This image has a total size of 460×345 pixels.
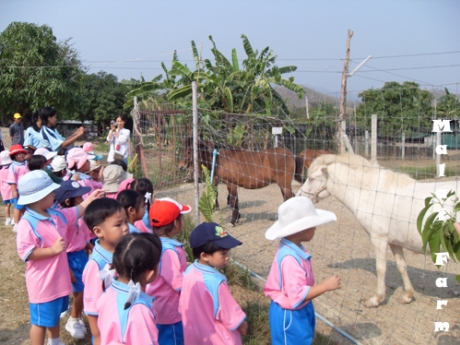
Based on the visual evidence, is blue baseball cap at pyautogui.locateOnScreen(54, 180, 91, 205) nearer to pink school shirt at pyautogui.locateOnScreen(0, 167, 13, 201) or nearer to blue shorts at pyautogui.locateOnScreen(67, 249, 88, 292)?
blue shorts at pyautogui.locateOnScreen(67, 249, 88, 292)

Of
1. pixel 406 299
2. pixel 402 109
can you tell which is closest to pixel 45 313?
pixel 406 299

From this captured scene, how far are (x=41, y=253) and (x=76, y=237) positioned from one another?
724 millimetres

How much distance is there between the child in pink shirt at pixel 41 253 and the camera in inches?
106

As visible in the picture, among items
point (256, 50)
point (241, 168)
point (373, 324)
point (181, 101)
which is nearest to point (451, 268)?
point (373, 324)

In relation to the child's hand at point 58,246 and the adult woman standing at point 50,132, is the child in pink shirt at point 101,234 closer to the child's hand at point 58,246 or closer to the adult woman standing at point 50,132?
the child's hand at point 58,246

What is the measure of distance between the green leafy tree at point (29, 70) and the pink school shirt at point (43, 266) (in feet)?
39.4

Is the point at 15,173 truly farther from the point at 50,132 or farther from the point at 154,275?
the point at 154,275

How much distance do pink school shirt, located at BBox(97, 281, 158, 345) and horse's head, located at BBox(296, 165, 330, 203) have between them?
3.15 meters

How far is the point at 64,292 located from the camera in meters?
2.91

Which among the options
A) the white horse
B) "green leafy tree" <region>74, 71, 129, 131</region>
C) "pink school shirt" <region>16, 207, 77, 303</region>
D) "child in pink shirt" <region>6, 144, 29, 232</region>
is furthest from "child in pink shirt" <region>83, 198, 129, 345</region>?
"green leafy tree" <region>74, 71, 129, 131</region>

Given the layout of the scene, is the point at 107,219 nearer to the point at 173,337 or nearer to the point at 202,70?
the point at 173,337

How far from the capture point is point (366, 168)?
4.29 meters

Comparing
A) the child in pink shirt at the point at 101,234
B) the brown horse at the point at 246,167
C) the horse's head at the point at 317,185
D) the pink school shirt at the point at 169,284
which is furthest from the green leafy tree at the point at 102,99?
the pink school shirt at the point at 169,284

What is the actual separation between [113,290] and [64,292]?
1.30 meters
